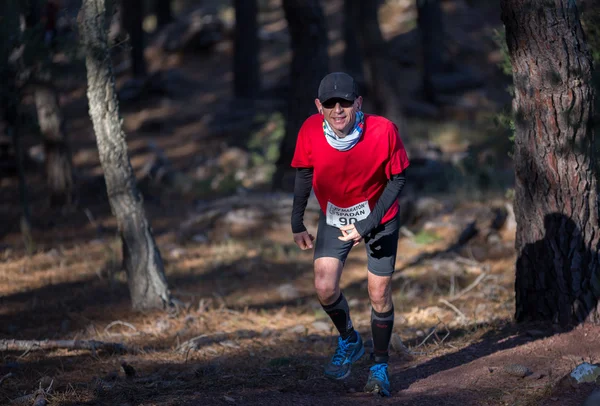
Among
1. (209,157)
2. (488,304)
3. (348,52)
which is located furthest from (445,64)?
(488,304)

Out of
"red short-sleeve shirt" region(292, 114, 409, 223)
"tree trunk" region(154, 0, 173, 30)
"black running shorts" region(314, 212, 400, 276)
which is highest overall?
"tree trunk" region(154, 0, 173, 30)

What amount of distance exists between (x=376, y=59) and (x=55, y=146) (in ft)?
21.4

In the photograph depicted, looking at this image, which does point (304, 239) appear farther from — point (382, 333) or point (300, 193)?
point (382, 333)

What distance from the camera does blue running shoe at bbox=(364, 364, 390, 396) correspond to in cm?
498

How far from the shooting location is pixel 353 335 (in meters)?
5.39

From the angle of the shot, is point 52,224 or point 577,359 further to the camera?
point 52,224

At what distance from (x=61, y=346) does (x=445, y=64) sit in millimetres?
19175

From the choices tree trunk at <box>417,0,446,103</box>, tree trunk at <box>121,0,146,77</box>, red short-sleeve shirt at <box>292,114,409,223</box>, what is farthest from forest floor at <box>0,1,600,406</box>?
tree trunk at <box>121,0,146,77</box>

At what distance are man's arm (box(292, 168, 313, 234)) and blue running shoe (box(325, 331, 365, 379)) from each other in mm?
939

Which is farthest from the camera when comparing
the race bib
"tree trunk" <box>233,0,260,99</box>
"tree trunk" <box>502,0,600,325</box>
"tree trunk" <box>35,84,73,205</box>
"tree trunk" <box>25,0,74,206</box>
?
"tree trunk" <box>233,0,260,99</box>

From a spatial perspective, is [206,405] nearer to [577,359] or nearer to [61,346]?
[61,346]

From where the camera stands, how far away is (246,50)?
20469 mm

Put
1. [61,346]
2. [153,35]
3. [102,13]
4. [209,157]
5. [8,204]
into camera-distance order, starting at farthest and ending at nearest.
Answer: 1. [153,35]
2. [209,157]
3. [8,204]
4. [102,13]
5. [61,346]

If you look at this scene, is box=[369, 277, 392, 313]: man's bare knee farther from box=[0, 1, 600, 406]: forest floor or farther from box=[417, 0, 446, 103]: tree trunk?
box=[417, 0, 446, 103]: tree trunk
